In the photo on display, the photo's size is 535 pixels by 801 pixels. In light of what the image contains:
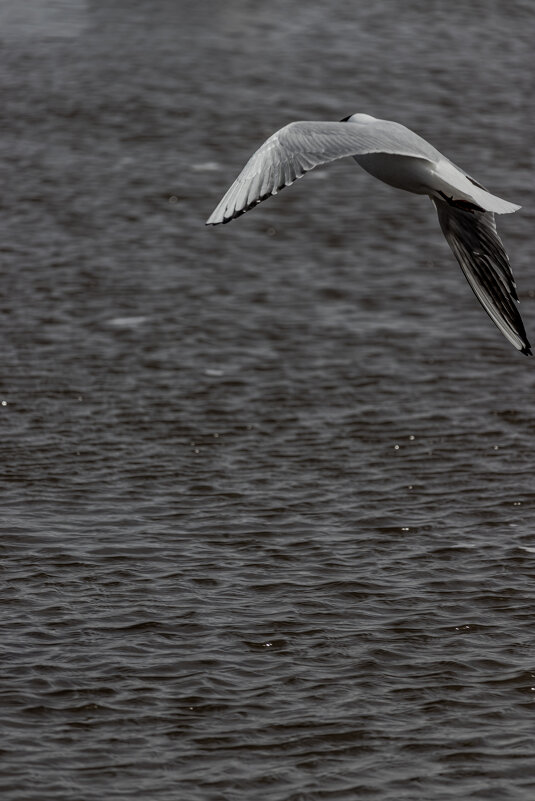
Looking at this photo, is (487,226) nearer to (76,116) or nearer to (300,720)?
(300,720)

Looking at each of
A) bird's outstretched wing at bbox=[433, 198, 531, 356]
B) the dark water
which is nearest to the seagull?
bird's outstretched wing at bbox=[433, 198, 531, 356]

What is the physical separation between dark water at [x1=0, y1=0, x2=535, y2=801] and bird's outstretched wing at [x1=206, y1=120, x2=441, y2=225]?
159 cm

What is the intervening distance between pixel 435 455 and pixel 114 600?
2.07m

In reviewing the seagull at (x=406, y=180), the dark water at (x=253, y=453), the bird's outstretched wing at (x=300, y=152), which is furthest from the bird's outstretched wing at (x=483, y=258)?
the dark water at (x=253, y=453)

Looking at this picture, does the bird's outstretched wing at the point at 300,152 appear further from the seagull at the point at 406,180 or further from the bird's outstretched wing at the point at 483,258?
the bird's outstretched wing at the point at 483,258

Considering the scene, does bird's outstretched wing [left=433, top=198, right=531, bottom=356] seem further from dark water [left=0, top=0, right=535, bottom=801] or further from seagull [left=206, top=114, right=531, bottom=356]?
dark water [left=0, top=0, right=535, bottom=801]

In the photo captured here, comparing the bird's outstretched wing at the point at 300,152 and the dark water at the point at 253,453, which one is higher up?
the bird's outstretched wing at the point at 300,152

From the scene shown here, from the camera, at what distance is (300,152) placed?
15.4 ft

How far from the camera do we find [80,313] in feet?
29.3

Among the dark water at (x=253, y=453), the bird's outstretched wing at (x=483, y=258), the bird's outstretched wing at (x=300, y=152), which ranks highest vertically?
the bird's outstretched wing at (x=300, y=152)

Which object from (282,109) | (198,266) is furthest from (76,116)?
(198,266)

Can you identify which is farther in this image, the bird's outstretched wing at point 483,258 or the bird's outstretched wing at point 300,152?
the bird's outstretched wing at point 483,258

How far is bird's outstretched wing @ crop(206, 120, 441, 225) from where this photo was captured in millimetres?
4469

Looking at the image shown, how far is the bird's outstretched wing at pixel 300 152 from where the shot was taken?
14.7 ft
